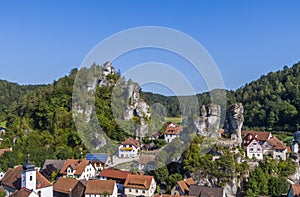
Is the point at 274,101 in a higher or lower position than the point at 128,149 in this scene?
higher

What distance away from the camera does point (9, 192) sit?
23.8m

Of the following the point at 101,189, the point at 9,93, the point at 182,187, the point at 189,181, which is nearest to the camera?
the point at 101,189

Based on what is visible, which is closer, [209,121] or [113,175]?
[113,175]

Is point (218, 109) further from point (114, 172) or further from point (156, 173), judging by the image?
point (114, 172)

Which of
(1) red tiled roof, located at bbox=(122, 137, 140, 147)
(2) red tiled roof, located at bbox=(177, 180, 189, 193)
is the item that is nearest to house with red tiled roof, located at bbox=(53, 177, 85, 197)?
(2) red tiled roof, located at bbox=(177, 180, 189, 193)

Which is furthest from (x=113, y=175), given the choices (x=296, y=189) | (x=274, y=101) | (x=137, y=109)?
(x=274, y=101)

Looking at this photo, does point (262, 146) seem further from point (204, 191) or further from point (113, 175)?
point (113, 175)

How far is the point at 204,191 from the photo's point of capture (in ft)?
74.1

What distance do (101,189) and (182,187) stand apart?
16.6ft

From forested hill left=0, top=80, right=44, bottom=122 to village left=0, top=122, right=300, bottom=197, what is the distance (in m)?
37.2

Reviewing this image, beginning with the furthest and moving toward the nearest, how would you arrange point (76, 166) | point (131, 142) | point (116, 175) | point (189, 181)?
1. point (131, 142)
2. point (76, 166)
3. point (116, 175)
4. point (189, 181)

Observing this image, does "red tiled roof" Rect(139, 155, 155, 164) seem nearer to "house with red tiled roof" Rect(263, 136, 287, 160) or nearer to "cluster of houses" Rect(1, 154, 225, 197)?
"cluster of houses" Rect(1, 154, 225, 197)

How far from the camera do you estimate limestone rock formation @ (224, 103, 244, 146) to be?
29.1m

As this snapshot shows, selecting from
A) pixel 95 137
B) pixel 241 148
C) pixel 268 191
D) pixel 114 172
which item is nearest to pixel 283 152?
A: pixel 241 148
